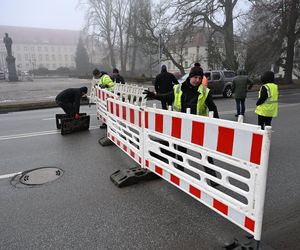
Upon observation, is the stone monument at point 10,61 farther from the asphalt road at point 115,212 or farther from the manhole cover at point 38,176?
A: the manhole cover at point 38,176

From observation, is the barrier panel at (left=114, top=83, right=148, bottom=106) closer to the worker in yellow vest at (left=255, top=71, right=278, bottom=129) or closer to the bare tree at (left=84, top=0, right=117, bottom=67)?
the worker in yellow vest at (left=255, top=71, right=278, bottom=129)

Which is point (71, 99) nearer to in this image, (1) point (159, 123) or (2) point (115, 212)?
(1) point (159, 123)

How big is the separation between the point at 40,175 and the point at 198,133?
3.09 m

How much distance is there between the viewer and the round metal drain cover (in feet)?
13.8

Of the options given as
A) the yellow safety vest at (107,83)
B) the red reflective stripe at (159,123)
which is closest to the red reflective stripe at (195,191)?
the red reflective stripe at (159,123)

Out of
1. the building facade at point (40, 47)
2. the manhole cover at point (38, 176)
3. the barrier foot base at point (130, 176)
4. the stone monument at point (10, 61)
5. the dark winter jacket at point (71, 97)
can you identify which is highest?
the building facade at point (40, 47)

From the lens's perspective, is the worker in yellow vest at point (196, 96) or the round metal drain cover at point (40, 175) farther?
the round metal drain cover at point (40, 175)

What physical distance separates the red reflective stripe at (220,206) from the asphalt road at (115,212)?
304 millimetres

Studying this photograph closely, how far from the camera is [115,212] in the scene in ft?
10.6

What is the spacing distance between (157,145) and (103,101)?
4181 mm

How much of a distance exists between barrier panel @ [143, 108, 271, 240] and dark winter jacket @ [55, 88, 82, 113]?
4.30 m

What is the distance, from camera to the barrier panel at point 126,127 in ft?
13.6

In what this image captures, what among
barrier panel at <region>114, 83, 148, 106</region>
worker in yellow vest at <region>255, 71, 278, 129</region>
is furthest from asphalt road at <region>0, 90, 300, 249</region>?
barrier panel at <region>114, 83, 148, 106</region>

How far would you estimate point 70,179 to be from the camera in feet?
13.9
